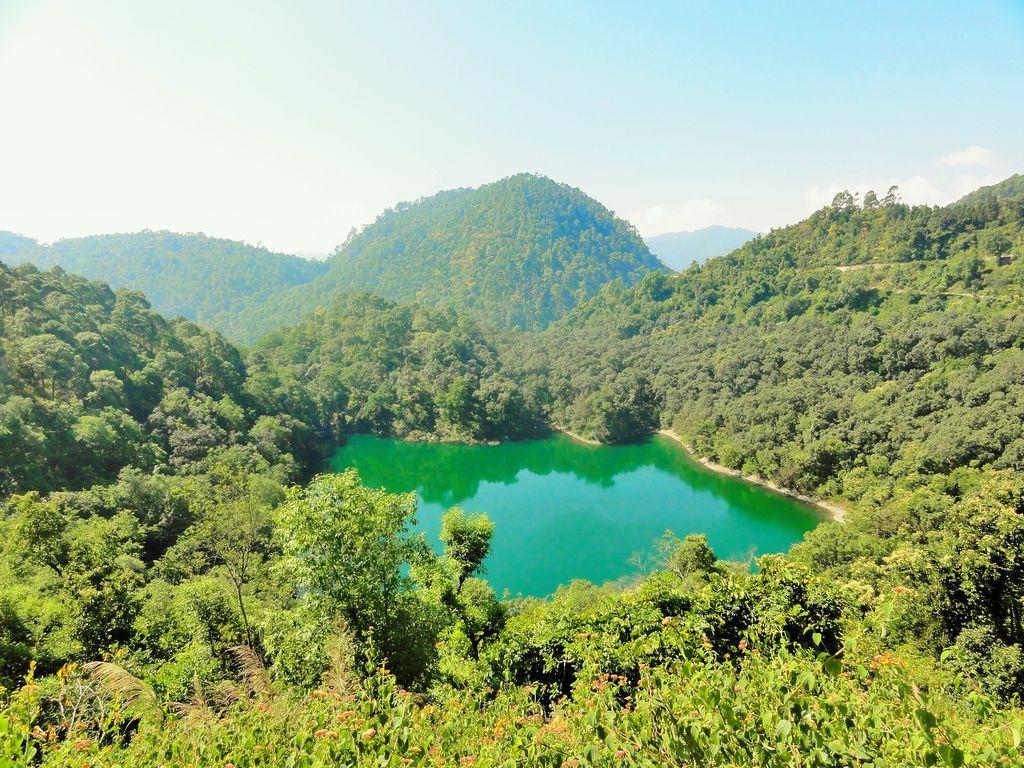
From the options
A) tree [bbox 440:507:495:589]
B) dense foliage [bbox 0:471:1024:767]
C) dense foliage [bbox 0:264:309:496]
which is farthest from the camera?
dense foliage [bbox 0:264:309:496]

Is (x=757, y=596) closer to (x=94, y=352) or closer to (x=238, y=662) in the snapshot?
(x=238, y=662)

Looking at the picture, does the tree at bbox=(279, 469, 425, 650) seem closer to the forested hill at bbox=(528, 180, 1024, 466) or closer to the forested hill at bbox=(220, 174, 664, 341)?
the forested hill at bbox=(528, 180, 1024, 466)

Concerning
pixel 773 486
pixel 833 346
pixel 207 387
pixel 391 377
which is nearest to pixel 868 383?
pixel 833 346

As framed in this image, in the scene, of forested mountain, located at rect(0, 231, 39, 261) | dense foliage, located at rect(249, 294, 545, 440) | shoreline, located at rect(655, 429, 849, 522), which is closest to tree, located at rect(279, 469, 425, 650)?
shoreline, located at rect(655, 429, 849, 522)

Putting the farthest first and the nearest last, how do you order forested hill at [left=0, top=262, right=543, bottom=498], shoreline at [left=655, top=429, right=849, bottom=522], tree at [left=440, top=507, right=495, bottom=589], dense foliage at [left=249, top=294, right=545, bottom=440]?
dense foliage at [left=249, top=294, right=545, bottom=440]
shoreline at [left=655, top=429, right=849, bottom=522]
forested hill at [left=0, top=262, right=543, bottom=498]
tree at [left=440, top=507, right=495, bottom=589]

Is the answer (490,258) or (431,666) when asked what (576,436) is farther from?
(490,258)

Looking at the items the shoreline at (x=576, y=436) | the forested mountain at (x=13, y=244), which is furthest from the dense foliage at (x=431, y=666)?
the forested mountain at (x=13, y=244)
